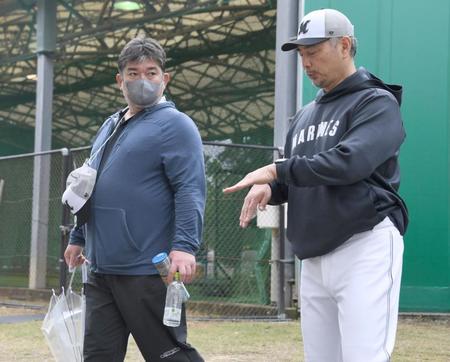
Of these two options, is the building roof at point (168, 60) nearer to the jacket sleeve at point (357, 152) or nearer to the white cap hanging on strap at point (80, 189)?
the white cap hanging on strap at point (80, 189)

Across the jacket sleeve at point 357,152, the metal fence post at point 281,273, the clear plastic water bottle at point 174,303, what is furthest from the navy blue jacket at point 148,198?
the metal fence post at point 281,273

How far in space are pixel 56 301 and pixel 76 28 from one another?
1268 centimetres

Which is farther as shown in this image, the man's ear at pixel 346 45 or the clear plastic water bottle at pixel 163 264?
the clear plastic water bottle at pixel 163 264

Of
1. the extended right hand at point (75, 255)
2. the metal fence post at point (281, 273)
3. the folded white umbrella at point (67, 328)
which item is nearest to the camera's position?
the folded white umbrella at point (67, 328)

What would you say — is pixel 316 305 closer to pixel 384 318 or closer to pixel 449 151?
pixel 384 318

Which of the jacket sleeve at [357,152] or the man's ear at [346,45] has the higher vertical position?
the man's ear at [346,45]

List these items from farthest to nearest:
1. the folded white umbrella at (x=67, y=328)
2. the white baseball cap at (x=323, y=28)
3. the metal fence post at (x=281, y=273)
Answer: the metal fence post at (x=281, y=273), the folded white umbrella at (x=67, y=328), the white baseball cap at (x=323, y=28)

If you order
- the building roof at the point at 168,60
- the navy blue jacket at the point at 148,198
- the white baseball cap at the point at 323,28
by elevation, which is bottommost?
the navy blue jacket at the point at 148,198

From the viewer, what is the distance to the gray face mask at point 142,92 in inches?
153

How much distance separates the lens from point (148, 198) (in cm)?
379

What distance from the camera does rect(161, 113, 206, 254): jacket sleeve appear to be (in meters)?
3.73

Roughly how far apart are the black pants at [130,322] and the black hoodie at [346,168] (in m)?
0.70

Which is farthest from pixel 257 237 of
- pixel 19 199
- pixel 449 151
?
pixel 19 199

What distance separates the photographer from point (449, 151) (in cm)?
1047
